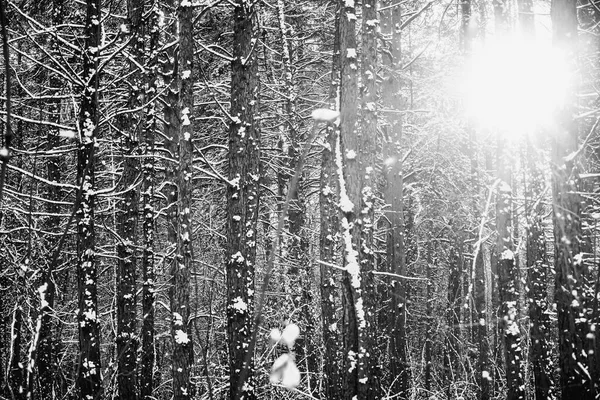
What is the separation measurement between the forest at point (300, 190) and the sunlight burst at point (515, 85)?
0.19 ft

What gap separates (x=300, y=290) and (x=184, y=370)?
630cm

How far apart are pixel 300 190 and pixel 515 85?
8.13m

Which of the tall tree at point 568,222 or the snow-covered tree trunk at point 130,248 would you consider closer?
the tall tree at point 568,222

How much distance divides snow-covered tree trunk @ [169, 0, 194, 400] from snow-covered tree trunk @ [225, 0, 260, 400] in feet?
2.75

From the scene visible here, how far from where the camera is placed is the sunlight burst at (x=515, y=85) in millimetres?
7230

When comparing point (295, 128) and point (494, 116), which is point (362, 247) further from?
point (295, 128)

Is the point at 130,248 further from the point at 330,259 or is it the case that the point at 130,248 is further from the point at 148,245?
the point at 330,259

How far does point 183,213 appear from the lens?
8.34 metres

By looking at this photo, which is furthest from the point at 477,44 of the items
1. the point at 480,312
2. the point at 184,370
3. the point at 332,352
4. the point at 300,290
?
the point at 184,370

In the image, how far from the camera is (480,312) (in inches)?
510

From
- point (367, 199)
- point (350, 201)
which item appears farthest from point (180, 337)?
point (367, 199)

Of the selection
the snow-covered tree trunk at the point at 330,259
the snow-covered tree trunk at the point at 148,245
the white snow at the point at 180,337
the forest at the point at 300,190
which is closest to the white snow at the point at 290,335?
the forest at the point at 300,190

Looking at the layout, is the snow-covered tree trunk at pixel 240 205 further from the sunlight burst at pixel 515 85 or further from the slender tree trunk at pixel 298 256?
the sunlight burst at pixel 515 85

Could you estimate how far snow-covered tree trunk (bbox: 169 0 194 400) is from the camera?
826 cm
